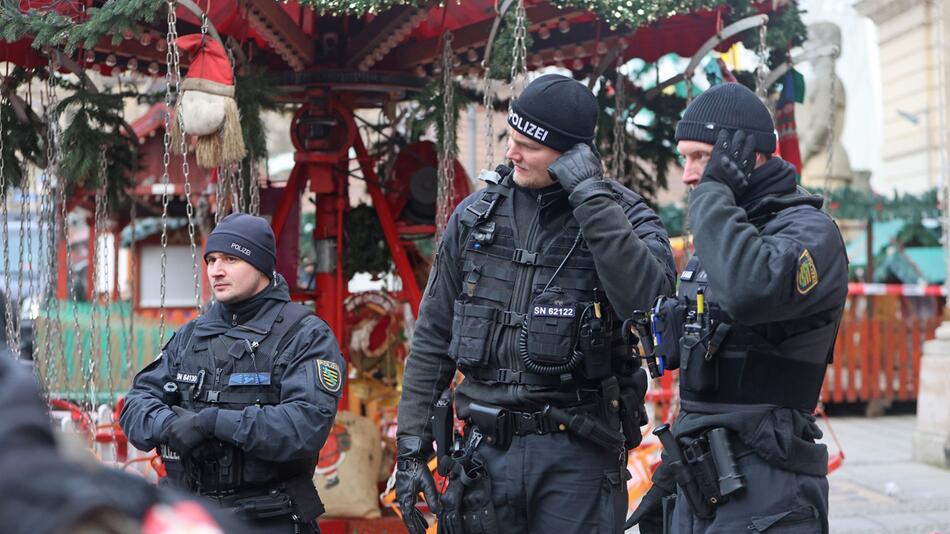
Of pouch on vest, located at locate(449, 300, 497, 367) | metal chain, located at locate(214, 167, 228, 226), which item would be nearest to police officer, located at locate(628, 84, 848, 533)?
pouch on vest, located at locate(449, 300, 497, 367)

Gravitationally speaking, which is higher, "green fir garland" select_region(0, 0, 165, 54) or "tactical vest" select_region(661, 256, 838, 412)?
"green fir garland" select_region(0, 0, 165, 54)

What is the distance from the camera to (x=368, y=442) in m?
6.37

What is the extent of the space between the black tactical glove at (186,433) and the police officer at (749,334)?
1.58m

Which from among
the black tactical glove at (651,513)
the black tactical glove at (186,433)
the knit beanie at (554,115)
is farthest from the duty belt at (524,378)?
the black tactical glove at (186,433)

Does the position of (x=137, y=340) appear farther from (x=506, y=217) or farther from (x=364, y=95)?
(x=506, y=217)

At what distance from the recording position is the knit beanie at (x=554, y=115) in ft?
11.8

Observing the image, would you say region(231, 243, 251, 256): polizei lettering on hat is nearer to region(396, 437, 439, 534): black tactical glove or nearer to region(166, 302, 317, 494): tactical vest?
region(166, 302, 317, 494): tactical vest

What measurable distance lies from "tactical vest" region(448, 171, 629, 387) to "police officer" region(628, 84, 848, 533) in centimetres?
26

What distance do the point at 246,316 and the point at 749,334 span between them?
1852mm

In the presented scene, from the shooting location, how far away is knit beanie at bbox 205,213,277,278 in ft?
13.3

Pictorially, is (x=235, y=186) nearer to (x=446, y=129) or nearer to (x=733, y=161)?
(x=446, y=129)

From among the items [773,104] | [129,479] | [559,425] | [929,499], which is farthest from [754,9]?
[129,479]

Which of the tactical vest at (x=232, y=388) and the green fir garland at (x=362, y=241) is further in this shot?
the green fir garland at (x=362, y=241)

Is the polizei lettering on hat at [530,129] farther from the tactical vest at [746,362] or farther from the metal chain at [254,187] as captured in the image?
the metal chain at [254,187]
